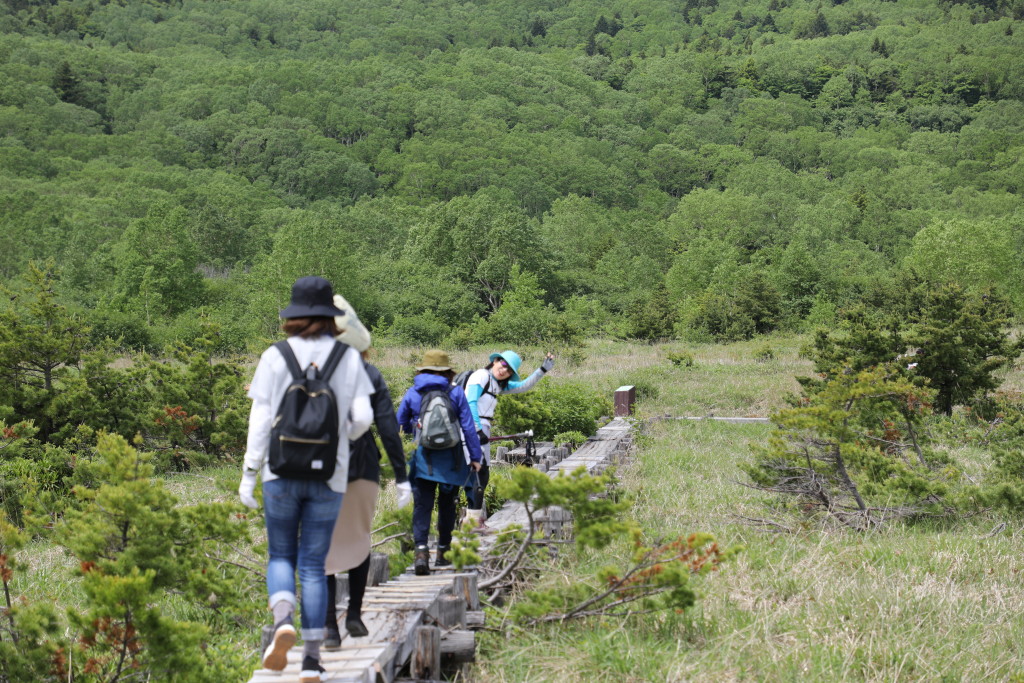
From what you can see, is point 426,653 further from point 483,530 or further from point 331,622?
point 483,530

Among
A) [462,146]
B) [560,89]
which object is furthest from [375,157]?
[560,89]

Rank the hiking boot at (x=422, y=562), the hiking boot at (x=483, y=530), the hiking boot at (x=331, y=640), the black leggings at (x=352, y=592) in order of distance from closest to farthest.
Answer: the hiking boot at (x=331, y=640)
the black leggings at (x=352, y=592)
the hiking boot at (x=422, y=562)
the hiking boot at (x=483, y=530)

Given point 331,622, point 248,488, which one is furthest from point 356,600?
point 248,488

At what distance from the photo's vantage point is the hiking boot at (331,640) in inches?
165

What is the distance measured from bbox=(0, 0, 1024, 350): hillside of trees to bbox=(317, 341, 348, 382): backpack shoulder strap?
12951 mm

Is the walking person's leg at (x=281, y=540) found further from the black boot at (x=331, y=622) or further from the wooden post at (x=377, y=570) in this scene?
the wooden post at (x=377, y=570)

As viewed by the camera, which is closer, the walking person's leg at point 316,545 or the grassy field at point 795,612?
the walking person's leg at point 316,545

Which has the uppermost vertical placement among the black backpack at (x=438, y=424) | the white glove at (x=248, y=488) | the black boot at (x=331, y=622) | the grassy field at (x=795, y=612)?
the white glove at (x=248, y=488)

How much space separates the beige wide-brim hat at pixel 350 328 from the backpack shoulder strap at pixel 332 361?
1.05 ft

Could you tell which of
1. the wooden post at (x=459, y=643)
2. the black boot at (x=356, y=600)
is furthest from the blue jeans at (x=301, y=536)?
the wooden post at (x=459, y=643)

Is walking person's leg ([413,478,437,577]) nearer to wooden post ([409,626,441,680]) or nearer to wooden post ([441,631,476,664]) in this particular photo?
wooden post ([441,631,476,664])

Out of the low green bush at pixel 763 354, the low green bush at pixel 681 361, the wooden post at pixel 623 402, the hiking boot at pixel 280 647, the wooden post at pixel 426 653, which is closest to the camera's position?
the hiking boot at pixel 280 647

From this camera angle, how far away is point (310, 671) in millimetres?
3699

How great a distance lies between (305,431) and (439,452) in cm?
236
